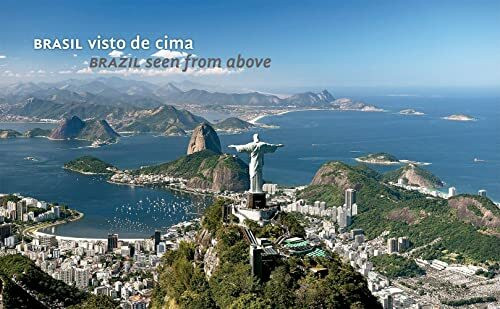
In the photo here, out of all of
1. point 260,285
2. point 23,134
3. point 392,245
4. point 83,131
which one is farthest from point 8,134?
point 260,285

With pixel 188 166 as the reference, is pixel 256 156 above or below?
above

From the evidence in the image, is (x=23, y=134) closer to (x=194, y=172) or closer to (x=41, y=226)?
(x=194, y=172)

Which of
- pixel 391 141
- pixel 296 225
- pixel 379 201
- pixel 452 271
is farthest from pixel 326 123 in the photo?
pixel 296 225

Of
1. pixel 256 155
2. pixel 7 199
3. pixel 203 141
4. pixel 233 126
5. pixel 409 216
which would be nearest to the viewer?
pixel 256 155

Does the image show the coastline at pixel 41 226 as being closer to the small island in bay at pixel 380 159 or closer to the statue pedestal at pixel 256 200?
the statue pedestal at pixel 256 200

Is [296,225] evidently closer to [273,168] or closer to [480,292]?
[480,292]

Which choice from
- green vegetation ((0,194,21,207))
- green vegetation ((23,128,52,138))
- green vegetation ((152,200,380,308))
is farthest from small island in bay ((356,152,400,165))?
green vegetation ((23,128,52,138))

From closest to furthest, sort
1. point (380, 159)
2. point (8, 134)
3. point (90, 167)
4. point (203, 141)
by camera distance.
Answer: point (90, 167)
point (203, 141)
point (380, 159)
point (8, 134)

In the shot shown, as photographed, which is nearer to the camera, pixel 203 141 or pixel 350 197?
pixel 350 197
